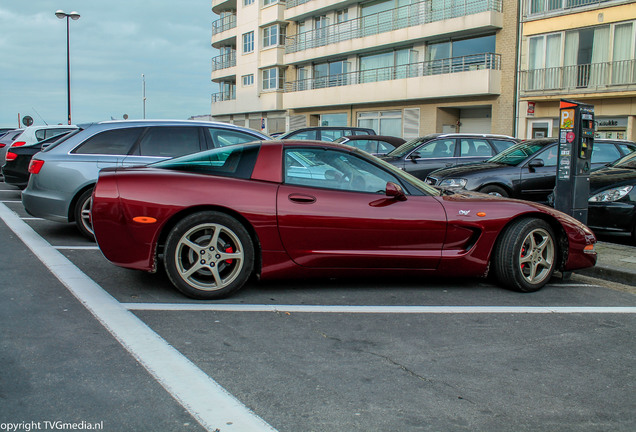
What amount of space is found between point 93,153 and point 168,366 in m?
5.08

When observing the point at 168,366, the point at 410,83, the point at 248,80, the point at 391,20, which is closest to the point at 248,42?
the point at 248,80

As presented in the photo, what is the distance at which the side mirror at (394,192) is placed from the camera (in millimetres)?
5430

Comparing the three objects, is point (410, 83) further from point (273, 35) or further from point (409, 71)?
point (273, 35)

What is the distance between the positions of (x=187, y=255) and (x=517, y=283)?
9.82 ft

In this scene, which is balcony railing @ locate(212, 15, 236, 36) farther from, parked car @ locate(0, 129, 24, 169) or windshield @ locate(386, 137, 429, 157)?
windshield @ locate(386, 137, 429, 157)

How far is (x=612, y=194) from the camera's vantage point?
9.03 meters

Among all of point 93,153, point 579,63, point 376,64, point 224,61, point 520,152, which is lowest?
point 93,153

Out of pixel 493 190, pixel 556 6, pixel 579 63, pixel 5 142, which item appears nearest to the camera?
pixel 493 190

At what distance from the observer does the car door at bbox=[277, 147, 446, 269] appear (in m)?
5.30

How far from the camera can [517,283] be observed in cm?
576

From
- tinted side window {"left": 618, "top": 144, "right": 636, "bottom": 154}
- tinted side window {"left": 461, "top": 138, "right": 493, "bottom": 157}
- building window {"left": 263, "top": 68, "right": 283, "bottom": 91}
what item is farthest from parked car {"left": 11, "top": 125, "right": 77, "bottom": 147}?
building window {"left": 263, "top": 68, "right": 283, "bottom": 91}

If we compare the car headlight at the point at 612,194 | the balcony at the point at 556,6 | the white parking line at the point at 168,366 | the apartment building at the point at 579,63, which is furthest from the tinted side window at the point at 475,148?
the balcony at the point at 556,6

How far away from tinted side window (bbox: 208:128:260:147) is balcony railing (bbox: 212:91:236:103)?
46550 millimetres

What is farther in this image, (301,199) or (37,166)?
(37,166)
